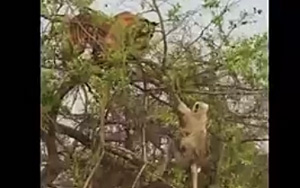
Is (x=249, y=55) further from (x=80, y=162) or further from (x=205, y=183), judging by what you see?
(x=80, y=162)

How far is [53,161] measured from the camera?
1307mm

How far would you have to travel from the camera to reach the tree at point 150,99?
131 centimetres

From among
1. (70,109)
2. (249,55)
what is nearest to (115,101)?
(70,109)

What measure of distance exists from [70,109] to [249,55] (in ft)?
1.47

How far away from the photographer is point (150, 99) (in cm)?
132

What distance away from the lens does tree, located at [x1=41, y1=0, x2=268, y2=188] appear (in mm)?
1310

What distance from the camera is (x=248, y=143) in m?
1.31
